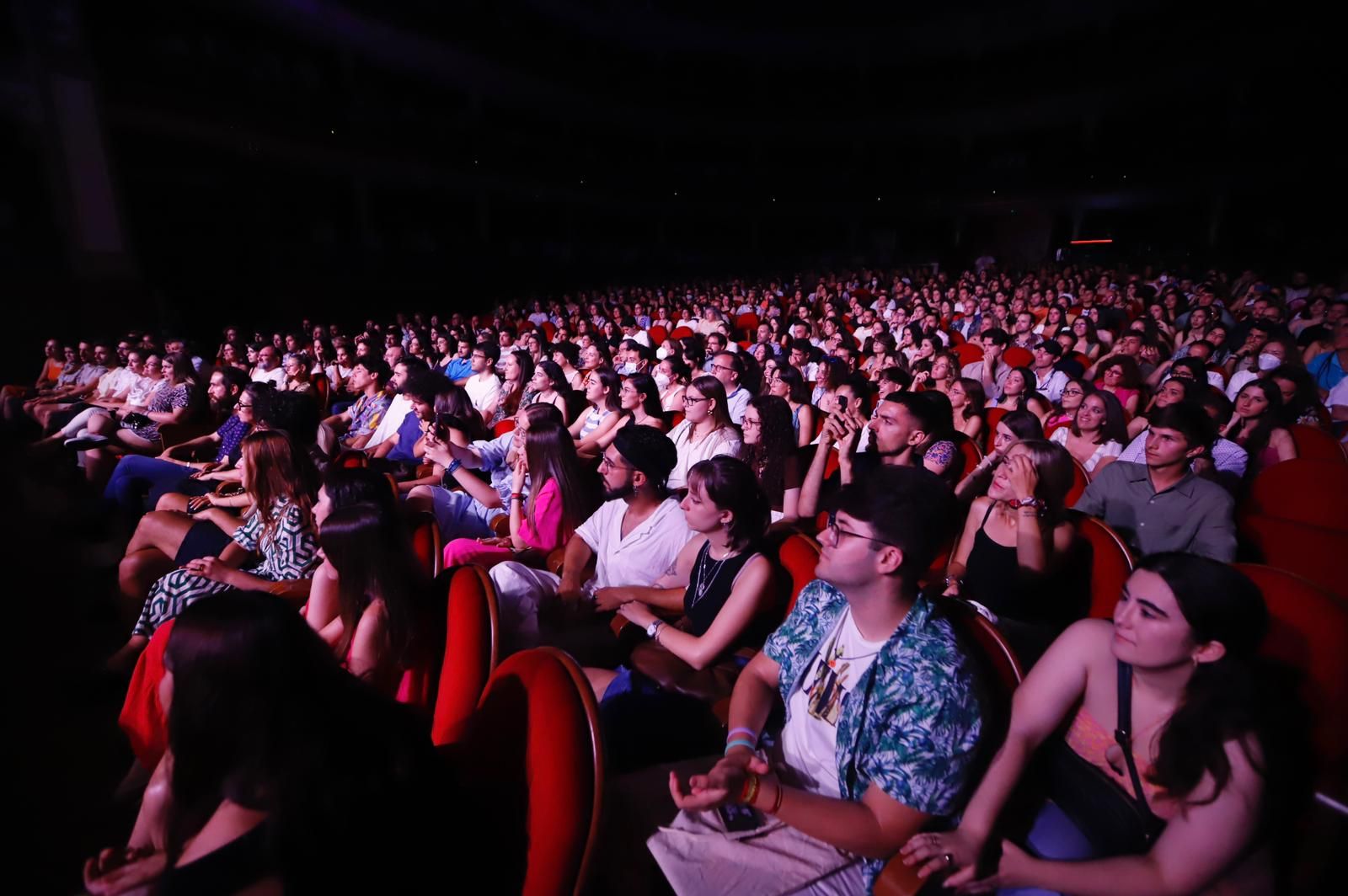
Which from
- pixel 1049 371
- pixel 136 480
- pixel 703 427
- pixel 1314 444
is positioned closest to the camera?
pixel 1314 444

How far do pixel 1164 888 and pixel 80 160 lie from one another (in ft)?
44.0

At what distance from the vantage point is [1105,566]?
2.14 meters

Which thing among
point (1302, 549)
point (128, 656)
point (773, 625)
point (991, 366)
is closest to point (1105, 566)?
point (1302, 549)

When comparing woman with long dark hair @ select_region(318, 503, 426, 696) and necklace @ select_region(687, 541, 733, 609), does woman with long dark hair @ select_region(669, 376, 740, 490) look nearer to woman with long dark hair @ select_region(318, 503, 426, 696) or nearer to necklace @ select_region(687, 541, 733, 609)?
necklace @ select_region(687, 541, 733, 609)

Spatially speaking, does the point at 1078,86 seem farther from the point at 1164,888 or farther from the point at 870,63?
the point at 1164,888

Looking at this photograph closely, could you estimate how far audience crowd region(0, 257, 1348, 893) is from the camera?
47.6 inches

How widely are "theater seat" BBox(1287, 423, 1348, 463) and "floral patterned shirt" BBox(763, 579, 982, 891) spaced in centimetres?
324

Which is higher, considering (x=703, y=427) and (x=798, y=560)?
(x=703, y=427)

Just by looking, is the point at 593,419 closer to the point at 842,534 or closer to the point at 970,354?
the point at 842,534

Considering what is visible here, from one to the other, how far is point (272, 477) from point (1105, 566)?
10.4 feet

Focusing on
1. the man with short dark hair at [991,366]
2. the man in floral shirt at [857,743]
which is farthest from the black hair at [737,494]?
the man with short dark hair at [991,366]

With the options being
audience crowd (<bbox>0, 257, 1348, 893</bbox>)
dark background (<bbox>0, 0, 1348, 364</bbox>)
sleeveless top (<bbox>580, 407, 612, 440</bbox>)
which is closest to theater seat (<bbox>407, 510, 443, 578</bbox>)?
audience crowd (<bbox>0, 257, 1348, 893</bbox>)

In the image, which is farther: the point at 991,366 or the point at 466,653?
the point at 991,366

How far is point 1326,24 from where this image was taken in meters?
14.9
